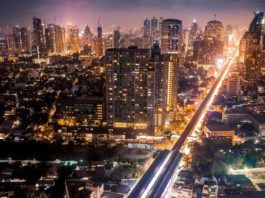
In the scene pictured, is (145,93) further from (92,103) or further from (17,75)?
(17,75)

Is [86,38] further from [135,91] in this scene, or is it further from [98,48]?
[135,91]

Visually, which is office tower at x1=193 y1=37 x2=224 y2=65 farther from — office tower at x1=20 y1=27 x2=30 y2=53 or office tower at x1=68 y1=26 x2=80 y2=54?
office tower at x1=20 y1=27 x2=30 y2=53

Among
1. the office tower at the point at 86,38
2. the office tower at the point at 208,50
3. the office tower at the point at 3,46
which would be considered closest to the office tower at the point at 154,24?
the office tower at the point at 86,38

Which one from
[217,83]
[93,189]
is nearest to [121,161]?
[93,189]

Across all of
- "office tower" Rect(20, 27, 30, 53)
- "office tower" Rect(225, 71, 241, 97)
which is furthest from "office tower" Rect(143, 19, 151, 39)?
"office tower" Rect(225, 71, 241, 97)

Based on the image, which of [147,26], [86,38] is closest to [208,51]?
[147,26]

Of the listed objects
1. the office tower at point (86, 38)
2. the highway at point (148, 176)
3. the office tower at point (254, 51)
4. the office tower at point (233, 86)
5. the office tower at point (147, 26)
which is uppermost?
the office tower at point (147, 26)

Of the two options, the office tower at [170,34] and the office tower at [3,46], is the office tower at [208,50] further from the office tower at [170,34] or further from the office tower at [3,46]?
the office tower at [3,46]
